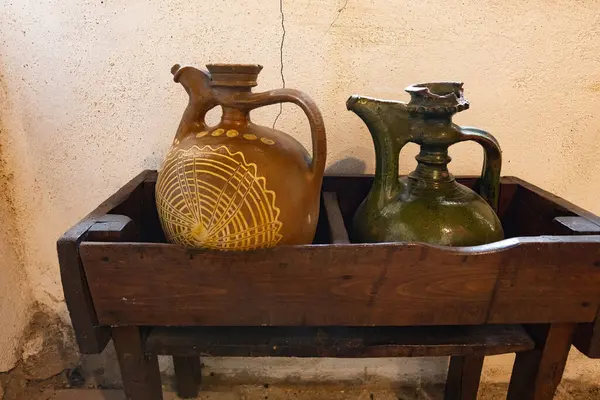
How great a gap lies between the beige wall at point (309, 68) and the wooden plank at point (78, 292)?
37 cm

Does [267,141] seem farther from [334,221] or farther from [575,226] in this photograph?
[575,226]

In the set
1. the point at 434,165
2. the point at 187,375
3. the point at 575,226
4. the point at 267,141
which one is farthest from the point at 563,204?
the point at 187,375

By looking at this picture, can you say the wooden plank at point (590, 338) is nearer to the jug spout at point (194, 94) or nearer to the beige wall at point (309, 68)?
the beige wall at point (309, 68)

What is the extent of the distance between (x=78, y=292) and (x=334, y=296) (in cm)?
32

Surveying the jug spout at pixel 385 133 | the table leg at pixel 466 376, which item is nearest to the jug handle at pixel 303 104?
the jug spout at pixel 385 133

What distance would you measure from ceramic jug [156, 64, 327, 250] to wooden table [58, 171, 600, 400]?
0.03 metres

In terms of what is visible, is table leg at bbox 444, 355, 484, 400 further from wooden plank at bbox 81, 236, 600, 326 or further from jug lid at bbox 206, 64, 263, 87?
jug lid at bbox 206, 64, 263, 87

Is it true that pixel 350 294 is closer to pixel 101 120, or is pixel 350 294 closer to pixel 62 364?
pixel 101 120

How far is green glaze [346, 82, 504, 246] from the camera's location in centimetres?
60

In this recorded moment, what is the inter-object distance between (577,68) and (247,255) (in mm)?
758

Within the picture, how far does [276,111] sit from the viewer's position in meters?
0.85

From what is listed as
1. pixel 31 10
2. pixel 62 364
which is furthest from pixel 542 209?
pixel 62 364

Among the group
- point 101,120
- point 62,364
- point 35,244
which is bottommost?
point 62,364

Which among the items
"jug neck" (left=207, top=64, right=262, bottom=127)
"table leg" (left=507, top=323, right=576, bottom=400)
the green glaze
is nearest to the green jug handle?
the green glaze
